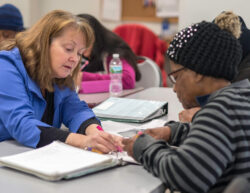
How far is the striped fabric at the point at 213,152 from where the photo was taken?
935 millimetres

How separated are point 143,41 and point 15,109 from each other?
3.61m

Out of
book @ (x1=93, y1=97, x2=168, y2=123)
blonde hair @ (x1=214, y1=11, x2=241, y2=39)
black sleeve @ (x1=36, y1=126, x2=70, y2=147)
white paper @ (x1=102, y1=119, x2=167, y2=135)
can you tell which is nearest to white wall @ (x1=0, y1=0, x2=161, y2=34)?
book @ (x1=93, y1=97, x2=168, y2=123)

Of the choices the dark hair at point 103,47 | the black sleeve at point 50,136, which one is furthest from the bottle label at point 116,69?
the black sleeve at point 50,136

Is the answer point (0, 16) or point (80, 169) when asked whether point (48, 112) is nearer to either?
point (80, 169)

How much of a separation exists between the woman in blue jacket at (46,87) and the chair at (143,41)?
305cm

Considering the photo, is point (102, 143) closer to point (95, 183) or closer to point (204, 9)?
point (95, 183)

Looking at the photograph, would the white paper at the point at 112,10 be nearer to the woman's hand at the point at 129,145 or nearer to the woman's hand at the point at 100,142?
the woman's hand at the point at 100,142

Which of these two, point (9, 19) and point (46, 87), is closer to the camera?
point (46, 87)

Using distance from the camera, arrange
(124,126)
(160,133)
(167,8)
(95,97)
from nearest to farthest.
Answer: (160,133)
(124,126)
(95,97)
(167,8)

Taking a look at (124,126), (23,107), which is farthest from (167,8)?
(23,107)

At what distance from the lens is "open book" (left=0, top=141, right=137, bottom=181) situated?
1.06 metres

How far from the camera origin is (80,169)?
1.08 m

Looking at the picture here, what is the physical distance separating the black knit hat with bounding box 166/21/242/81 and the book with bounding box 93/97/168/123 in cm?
82

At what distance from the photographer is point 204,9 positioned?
291 cm
